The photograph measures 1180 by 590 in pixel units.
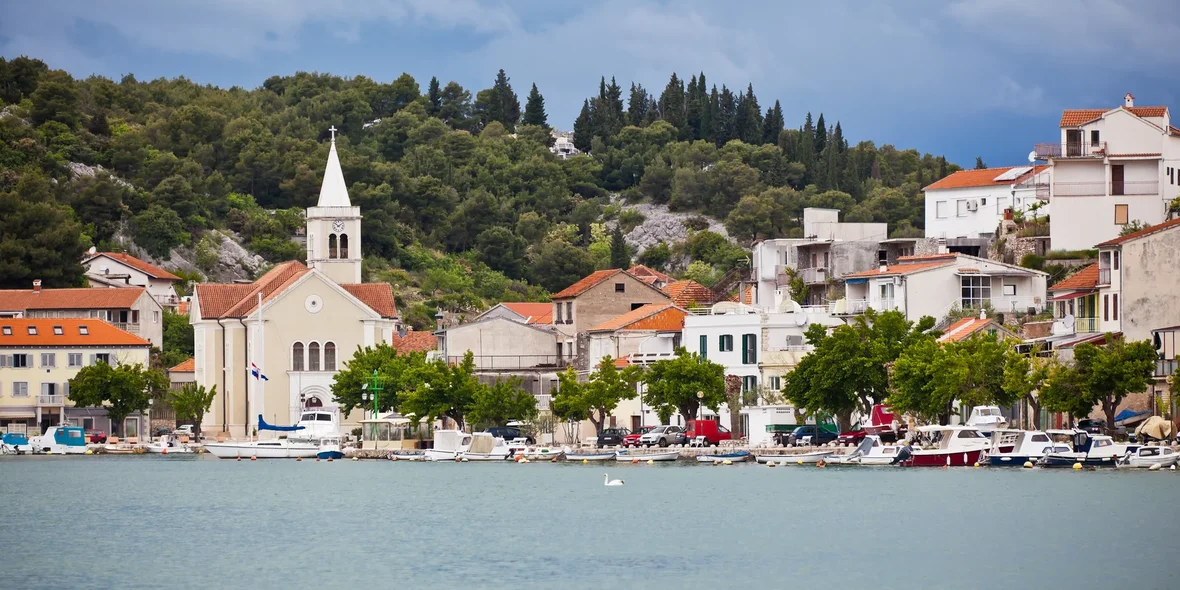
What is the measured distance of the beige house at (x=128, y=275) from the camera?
11856cm

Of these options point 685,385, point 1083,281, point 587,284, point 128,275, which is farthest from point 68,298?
point 1083,281

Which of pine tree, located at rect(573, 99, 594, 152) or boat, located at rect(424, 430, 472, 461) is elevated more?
pine tree, located at rect(573, 99, 594, 152)

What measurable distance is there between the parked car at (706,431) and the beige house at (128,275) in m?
50.4

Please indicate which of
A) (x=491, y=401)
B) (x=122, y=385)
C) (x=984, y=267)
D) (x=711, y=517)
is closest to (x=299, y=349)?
(x=122, y=385)

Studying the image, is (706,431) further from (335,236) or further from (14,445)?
(335,236)

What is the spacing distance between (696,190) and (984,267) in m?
82.8

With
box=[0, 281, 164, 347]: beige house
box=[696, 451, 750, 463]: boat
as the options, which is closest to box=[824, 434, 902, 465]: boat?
box=[696, 451, 750, 463]: boat

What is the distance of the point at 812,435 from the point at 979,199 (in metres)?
31.6

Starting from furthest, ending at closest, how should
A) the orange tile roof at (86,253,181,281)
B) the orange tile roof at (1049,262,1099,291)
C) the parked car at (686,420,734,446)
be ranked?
1. the orange tile roof at (86,253,181,281)
2. the parked car at (686,420,734,446)
3. the orange tile roof at (1049,262,1099,291)

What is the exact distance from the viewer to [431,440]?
88.4 metres

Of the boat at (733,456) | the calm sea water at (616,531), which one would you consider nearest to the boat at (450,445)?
the calm sea water at (616,531)

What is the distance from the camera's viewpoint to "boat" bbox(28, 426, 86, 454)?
9156 centimetres

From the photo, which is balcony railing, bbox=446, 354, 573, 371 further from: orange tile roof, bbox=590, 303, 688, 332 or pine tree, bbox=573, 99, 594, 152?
pine tree, bbox=573, 99, 594, 152

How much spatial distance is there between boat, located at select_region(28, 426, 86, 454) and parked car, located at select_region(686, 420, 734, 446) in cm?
3223
